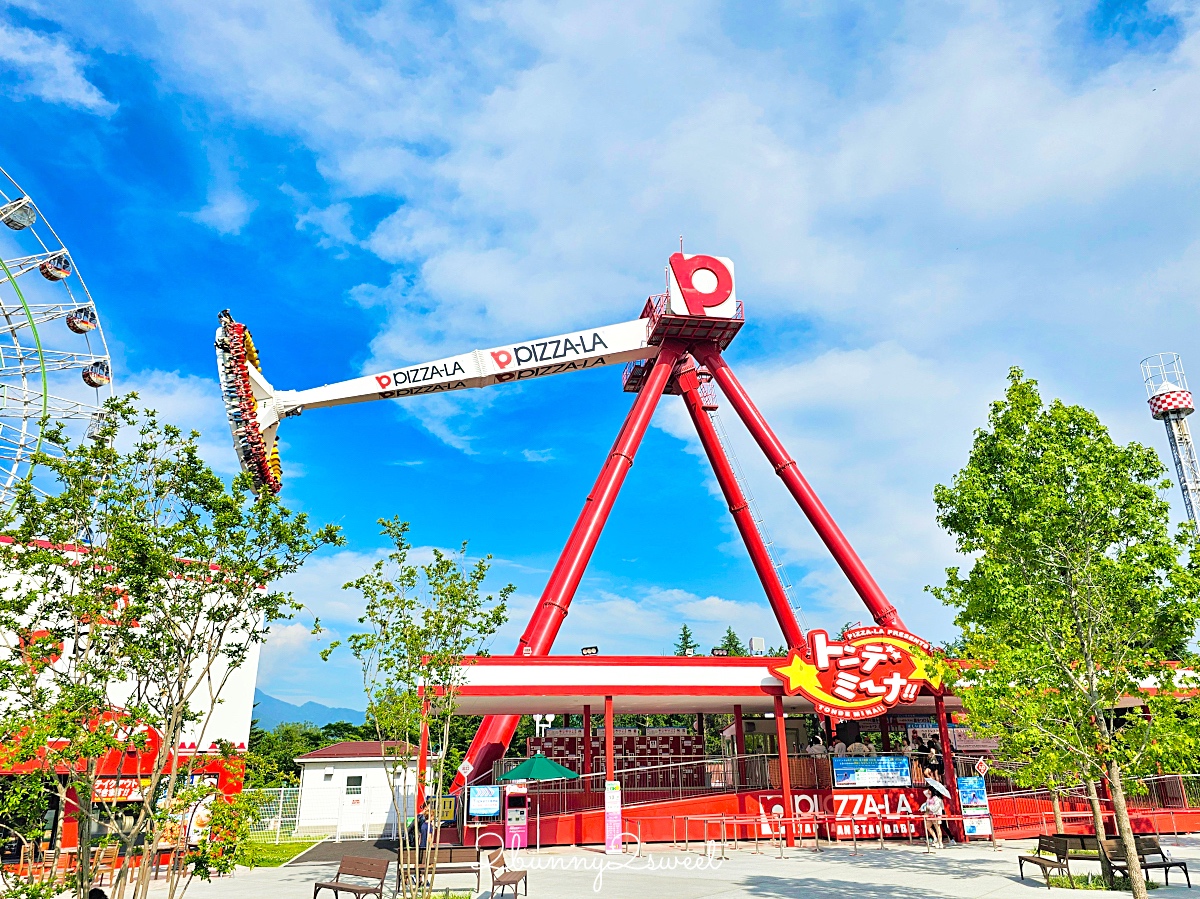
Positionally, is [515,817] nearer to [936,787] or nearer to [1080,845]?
[936,787]

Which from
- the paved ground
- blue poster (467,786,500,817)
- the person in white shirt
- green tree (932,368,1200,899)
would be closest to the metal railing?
blue poster (467,786,500,817)

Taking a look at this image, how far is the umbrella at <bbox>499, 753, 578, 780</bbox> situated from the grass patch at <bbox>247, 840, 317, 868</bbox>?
624cm

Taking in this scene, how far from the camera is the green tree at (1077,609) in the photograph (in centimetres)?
1202

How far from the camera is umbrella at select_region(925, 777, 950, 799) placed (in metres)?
22.8

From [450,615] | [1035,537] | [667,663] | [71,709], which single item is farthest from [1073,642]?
[71,709]

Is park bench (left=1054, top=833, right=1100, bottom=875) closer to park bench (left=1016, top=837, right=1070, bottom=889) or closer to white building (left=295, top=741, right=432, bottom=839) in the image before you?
park bench (left=1016, top=837, right=1070, bottom=889)

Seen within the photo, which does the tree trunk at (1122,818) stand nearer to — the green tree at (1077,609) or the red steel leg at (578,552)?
the green tree at (1077,609)

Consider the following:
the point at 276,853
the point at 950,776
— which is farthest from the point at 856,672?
the point at 276,853

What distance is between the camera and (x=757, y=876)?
1612 cm

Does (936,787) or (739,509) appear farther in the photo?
(739,509)

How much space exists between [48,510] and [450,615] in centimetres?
551

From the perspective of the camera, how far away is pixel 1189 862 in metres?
17.4

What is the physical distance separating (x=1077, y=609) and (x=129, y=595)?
14.3m

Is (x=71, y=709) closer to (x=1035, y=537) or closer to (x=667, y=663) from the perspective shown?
(x=1035, y=537)
